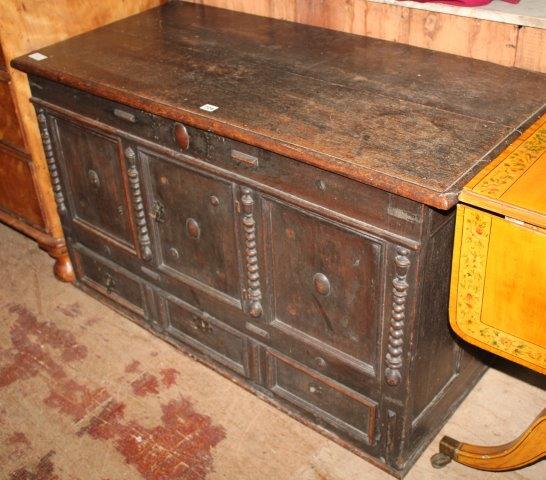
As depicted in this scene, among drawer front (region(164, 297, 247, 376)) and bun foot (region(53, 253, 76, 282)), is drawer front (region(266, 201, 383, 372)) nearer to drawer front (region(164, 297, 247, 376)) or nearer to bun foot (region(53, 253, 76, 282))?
drawer front (region(164, 297, 247, 376))

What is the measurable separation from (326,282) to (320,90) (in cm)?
56

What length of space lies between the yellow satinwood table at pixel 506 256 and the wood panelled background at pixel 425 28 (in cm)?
37

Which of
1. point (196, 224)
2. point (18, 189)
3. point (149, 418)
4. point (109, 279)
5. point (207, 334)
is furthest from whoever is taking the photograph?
point (18, 189)

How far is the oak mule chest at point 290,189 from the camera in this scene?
1.88 meters

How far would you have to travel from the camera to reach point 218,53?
8.13 ft

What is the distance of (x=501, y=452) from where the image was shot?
2162mm

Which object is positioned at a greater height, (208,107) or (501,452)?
A: (208,107)

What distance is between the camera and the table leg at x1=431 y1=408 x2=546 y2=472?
2.06 m

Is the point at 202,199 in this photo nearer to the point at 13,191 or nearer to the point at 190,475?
the point at 190,475

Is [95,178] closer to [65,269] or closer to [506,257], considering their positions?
[65,269]

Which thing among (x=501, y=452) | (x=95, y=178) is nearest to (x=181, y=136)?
(x=95, y=178)

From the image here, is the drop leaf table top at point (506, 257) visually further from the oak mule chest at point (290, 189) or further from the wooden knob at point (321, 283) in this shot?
the wooden knob at point (321, 283)

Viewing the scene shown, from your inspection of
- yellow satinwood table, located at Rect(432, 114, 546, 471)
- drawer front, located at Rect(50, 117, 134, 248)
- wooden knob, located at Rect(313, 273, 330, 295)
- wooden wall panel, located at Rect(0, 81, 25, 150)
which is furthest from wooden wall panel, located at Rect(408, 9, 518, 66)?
wooden wall panel, located at Rect(0, 81, 25, 150)

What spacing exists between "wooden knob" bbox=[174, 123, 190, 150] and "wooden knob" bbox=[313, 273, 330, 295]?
54 centimetres
